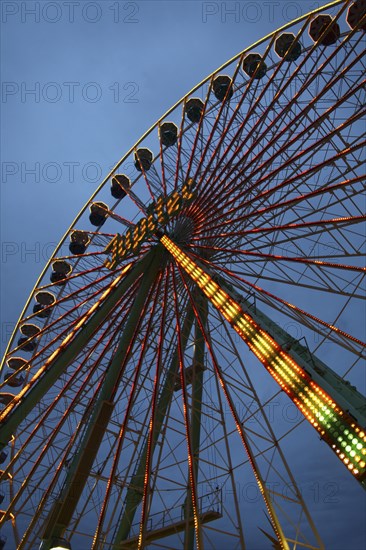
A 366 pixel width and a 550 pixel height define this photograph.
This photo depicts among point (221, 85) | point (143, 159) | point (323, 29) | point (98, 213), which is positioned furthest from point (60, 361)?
point (323, 29)

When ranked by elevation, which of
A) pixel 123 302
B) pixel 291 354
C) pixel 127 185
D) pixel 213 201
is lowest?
pixel 291 354

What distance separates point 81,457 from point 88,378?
15.6ft

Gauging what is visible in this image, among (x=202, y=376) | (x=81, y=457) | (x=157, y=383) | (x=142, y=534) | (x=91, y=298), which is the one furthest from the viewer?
(x=91, y=298)

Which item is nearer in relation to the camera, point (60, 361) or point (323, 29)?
point (60, 361)

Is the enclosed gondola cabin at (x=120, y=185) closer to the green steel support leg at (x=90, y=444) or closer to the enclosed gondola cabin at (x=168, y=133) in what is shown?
the enclosed gondola cabin at (x=168, y=133)

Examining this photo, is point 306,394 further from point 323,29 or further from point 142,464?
point 323,29

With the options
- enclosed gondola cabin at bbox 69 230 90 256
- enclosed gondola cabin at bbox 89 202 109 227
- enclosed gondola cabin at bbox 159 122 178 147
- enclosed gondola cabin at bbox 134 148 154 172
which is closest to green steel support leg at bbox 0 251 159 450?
enclosed gondola cabin at bbox 69 230 90 256

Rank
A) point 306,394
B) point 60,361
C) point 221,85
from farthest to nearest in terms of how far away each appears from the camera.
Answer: point 221,85, point 60,361, point 306,394

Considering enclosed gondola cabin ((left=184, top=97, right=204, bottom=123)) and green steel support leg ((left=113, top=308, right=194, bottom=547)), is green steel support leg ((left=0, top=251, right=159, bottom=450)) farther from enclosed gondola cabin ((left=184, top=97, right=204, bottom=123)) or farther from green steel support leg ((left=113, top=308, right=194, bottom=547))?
enclosed gondola cabin ((left=184, top=97, right=204, bottom=123))

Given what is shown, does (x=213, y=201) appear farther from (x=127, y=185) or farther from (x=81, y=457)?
(x=81, y=457)

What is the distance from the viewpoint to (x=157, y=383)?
16438mm

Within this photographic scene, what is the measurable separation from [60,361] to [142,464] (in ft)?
16.8

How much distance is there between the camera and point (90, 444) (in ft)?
48.2

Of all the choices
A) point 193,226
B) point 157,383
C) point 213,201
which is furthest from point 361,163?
point 157,383
